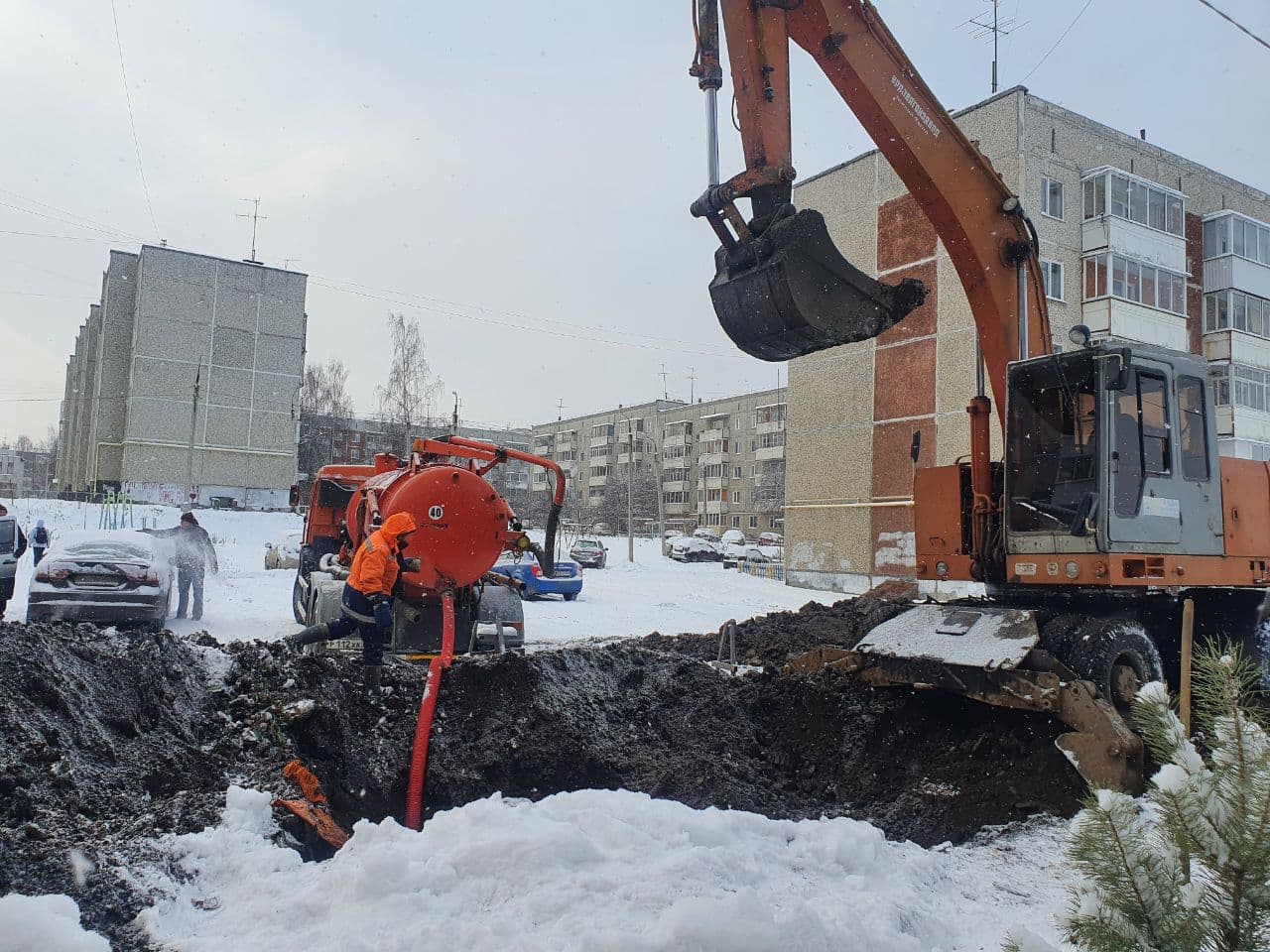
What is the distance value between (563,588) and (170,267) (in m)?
40.5

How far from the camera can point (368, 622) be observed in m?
6.59

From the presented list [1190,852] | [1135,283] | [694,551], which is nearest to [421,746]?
[1190,852]

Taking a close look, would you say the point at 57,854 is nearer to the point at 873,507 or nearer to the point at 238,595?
the point at 238,595

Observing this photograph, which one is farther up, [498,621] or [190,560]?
[190,560]

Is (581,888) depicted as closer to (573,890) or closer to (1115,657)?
(573,890)

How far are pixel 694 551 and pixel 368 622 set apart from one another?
39490 millimetres

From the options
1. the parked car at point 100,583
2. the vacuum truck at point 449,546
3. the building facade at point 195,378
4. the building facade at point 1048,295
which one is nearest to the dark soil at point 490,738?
the vacuum truck at point 449,546

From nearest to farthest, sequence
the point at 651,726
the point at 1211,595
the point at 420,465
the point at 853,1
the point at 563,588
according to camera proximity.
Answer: the point at 651,726
the point at 853,1
the point at 1211,595
the point at 420,465
the point at 563,588

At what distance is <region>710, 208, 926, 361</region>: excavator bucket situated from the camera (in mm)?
5844

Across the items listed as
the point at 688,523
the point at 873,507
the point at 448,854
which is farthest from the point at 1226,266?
the point at 688,523

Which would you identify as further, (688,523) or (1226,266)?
(688,523)

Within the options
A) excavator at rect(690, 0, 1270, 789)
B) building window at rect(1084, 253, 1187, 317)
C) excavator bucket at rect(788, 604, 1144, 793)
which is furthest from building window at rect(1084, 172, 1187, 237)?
excavator bucket at rect(788, 604, 1144, 793)

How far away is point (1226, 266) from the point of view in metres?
28.7

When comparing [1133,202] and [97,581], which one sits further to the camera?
[1133,202]
